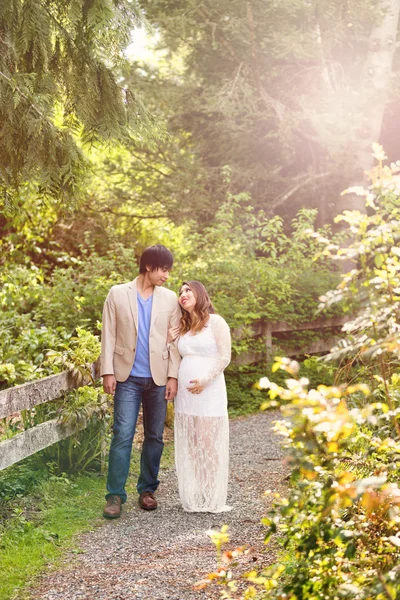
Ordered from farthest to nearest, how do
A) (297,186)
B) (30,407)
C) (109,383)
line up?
1. (297,186)
2. (109,383)
3. (30,407)

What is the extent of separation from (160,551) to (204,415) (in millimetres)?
1247

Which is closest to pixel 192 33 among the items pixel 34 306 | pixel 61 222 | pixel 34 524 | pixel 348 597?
pixel 61 222

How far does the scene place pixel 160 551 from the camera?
4723 mm

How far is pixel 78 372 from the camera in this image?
6.21 meters

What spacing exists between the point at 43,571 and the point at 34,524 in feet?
2.53

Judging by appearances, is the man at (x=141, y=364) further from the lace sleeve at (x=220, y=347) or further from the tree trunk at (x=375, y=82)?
the tree trunk at (x=375, y=82)

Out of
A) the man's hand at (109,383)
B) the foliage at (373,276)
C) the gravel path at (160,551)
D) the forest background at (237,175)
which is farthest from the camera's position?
the forest background at (237,175)

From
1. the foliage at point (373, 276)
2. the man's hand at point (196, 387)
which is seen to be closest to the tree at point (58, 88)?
the man's hand at point (196, 387)

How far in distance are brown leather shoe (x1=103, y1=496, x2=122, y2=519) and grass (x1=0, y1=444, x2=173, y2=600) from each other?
0.07 metres

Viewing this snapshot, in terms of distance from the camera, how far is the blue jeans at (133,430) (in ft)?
18.3

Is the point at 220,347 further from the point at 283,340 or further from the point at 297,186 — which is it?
the point at 297,186

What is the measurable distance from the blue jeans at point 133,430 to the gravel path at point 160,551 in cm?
23

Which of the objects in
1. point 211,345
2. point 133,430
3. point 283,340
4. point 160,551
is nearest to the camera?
point 160,551

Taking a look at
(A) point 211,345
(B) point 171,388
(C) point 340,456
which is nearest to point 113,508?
(B) point 171,388
